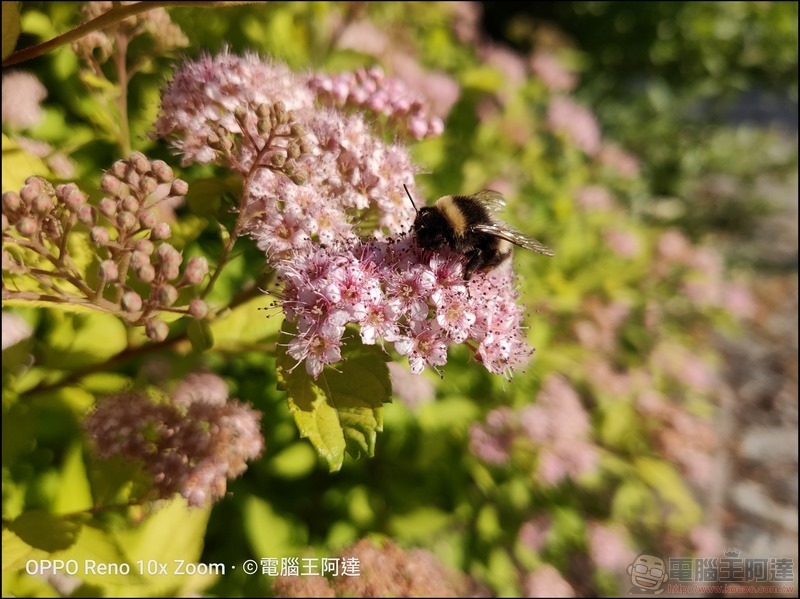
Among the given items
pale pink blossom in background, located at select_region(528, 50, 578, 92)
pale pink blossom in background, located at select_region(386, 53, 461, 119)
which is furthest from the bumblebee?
pale pink blossom in background, located at select_region(528, 50, 578, 92)

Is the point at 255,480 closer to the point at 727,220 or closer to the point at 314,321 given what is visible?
the point at 314,321

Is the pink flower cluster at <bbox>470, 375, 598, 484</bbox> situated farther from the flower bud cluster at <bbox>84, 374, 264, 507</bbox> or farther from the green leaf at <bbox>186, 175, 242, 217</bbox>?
the green leaf at <bbox>186, 175, 242, 217</bbox>

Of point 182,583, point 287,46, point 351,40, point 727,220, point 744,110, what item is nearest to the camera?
point 182,583

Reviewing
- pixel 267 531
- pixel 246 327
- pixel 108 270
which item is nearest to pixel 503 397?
pixel 267 531

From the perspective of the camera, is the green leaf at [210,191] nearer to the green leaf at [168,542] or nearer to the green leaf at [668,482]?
the green leaf at [168,542]

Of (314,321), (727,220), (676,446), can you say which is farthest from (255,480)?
(727,220)
